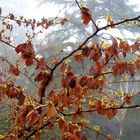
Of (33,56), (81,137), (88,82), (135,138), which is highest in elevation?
(33,56)

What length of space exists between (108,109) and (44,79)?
651 millimetres

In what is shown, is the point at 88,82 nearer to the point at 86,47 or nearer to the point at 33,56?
the point at 86,47

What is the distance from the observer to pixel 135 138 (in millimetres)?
17516

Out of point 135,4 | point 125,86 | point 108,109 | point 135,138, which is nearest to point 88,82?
point 108,109

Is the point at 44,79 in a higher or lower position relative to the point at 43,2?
lower

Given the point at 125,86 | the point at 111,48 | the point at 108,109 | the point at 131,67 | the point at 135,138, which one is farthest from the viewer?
the point at 125,86

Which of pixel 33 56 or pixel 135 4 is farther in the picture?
pixel 135 4

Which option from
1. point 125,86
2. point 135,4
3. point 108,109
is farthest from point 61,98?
point 135,4

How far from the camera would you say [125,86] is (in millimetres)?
22547

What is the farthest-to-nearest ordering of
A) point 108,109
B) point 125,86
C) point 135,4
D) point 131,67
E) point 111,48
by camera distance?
point 135,4, point 125,86, point 131,67, point 108,109, point 111,48

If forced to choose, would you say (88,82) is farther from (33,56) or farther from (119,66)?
(33,56)

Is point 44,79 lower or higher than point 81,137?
higher

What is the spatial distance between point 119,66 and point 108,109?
0.42 metres

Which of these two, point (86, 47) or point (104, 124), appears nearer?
point (86, 47)
